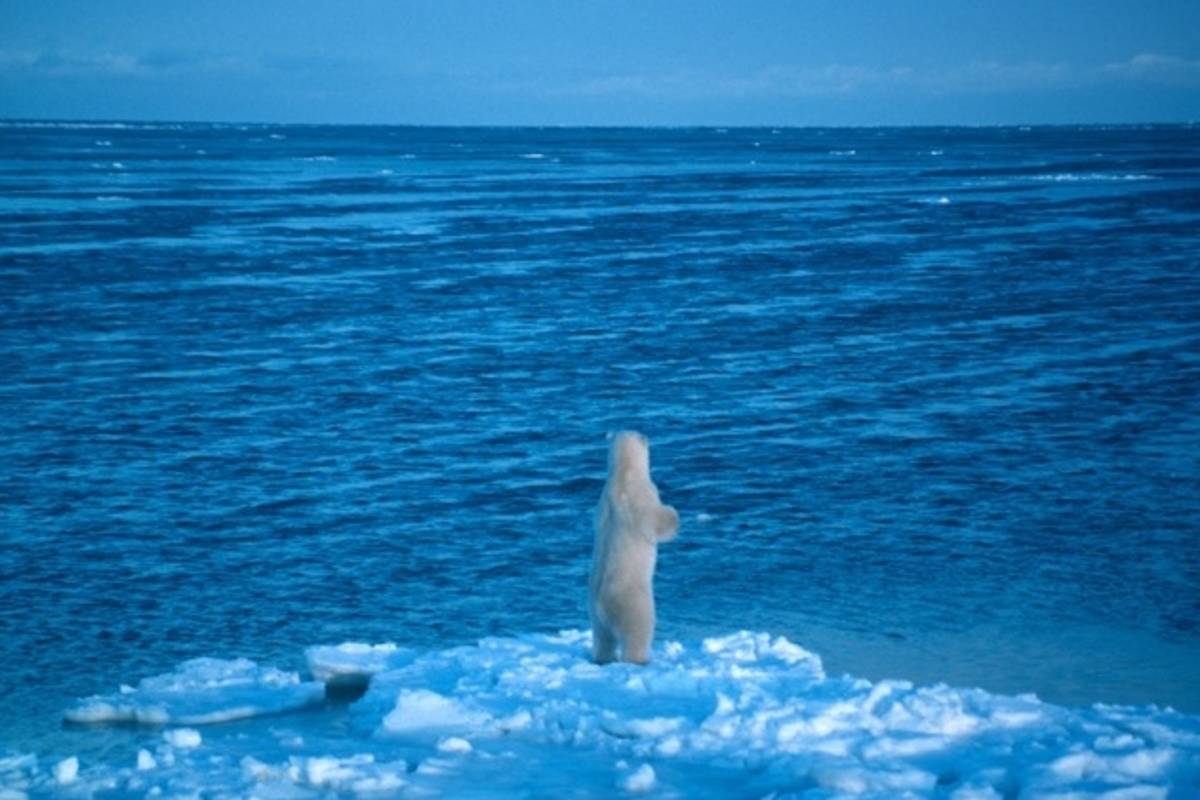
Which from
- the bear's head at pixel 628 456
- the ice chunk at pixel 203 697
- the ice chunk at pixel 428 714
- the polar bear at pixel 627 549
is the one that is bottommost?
the ice chunk at pixel 203 697

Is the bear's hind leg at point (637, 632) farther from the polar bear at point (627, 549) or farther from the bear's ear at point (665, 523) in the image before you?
the bear's ear at point (665, 523)

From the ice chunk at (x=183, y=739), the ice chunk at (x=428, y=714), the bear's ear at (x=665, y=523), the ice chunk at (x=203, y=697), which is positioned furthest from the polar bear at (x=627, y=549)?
the ice chunk at (x=183, y=739)

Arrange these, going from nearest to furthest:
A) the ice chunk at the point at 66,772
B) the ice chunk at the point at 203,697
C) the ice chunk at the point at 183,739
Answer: the ice chunk at the point at 66,772, the ice chunk at the point at 183,739, the ice chunk at the point at 203,697

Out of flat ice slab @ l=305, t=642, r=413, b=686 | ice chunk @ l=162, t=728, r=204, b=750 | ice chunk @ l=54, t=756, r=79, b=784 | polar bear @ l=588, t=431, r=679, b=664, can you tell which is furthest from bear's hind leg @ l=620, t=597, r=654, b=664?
ice chunk @ l=54, t=756, r=79, b=784

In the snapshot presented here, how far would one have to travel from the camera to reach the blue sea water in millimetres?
11852

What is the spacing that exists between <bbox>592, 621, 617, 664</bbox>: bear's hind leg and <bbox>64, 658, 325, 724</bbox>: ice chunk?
1.77 metres

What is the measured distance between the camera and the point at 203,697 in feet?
31.4

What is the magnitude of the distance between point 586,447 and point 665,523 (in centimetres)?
879

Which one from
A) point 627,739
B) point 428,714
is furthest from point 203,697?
point 627,739

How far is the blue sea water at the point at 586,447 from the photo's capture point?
38.9 ft

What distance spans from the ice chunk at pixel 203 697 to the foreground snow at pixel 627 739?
17 mm

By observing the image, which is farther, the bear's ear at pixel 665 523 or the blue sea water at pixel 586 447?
the blue sea water at pixel 586 447

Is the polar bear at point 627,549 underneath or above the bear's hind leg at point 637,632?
above

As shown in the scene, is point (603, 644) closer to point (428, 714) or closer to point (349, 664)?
point (428, 714)
